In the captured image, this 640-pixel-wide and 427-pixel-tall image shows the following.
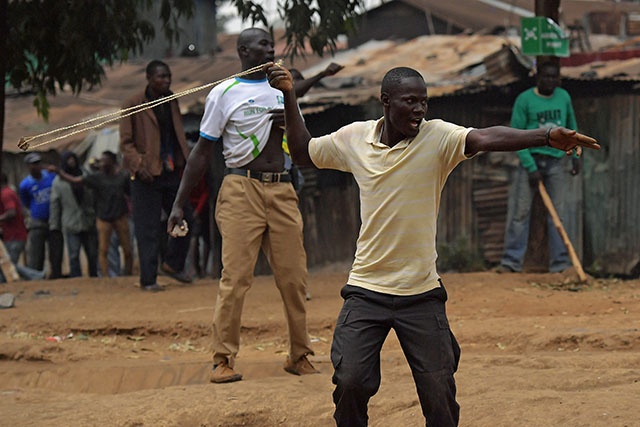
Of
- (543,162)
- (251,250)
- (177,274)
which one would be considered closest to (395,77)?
(251,250)

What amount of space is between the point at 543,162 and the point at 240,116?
15.7 feet

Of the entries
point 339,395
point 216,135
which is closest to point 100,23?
point 216,135

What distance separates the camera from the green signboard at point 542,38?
32.9 ft

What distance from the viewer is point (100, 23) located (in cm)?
976

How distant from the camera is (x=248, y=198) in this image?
6.17 m

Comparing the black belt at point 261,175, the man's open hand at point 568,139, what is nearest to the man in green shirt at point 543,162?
the black belt at point 261,175

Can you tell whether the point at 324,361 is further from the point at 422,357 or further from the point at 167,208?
the point at 167,208

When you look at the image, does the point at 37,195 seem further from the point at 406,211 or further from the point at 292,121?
the point at 406,211

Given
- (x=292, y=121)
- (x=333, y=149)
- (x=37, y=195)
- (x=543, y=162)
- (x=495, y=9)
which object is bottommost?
(x=37, y=195)

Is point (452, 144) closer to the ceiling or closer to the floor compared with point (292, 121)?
closer to the floor

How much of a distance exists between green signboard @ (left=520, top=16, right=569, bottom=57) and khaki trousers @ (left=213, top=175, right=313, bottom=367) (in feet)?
15.2

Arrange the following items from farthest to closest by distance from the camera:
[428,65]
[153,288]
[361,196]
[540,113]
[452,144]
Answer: [428,65]
[153,288]
[540,113]
[361,196]
[452,144]

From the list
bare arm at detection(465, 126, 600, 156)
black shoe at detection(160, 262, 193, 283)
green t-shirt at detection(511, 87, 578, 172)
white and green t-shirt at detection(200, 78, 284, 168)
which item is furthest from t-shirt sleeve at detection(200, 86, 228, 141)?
black shoe at detection(160, 262, 193, 283)

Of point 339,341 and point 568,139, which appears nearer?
point 568,139
